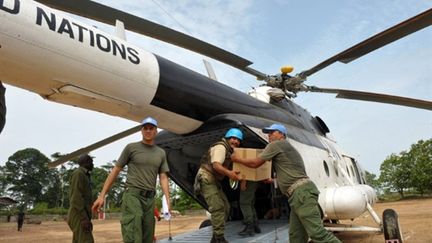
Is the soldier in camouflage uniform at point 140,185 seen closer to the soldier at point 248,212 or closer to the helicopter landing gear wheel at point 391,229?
the soldier at point 248,212

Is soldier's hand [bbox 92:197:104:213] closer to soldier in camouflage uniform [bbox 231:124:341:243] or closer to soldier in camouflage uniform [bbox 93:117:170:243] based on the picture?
soldier in camouflage uniform [bbox 93:117:170:243]

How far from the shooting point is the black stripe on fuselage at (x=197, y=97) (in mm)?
5277

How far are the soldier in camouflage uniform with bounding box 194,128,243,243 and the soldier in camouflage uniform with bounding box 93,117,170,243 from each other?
2.69ft

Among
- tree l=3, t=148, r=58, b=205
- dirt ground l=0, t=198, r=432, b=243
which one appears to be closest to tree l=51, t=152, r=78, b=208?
tree l=3, t=148, r=58, b=205

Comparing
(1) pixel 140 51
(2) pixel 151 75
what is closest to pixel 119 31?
(1) pixel 140 51

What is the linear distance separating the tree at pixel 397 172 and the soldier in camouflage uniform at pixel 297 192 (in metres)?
44.6

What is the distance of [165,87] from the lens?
5.23 meters

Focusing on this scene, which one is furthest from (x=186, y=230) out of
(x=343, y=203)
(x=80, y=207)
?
(x=80, y=207)

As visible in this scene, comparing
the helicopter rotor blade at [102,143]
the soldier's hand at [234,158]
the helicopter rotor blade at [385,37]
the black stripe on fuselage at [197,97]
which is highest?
the helicopter rotor blade at [385,37]

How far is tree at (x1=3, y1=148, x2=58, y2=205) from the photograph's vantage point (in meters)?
68.9

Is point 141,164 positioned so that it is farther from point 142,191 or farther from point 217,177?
point 217,177

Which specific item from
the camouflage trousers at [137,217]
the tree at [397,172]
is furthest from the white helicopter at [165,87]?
the tree at [397,172]

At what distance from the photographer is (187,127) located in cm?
597

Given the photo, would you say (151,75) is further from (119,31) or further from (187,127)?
(187,127)
